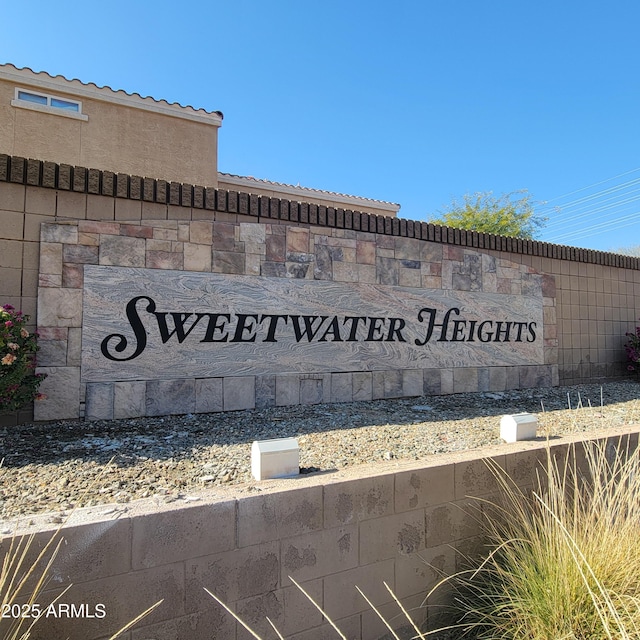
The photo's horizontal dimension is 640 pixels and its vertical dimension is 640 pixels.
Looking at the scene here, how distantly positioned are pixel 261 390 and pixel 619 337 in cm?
803

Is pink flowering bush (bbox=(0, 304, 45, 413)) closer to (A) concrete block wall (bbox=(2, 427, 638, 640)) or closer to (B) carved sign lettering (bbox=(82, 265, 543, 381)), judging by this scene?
(B) carved sign lettering (bbox=(82, 265, 543, 381))

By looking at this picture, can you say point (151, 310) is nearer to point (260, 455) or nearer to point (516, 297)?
point (260, 455)

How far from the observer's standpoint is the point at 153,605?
2266 millimetres

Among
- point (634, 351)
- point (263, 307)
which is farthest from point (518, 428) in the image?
point (634, 351)

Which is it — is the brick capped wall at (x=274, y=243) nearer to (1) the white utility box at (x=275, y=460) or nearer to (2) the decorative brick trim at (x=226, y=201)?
(2) the decorative brick trim at (x=226, y=201)

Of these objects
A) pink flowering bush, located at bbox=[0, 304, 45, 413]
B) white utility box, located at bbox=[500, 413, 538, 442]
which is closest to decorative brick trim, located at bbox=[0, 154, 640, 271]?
pink flowering bush, located at bbox=[0, 304, 45, 413]

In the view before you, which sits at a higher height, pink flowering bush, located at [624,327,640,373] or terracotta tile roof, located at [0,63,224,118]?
terracotta tile roof, located at [0,63,224,118]

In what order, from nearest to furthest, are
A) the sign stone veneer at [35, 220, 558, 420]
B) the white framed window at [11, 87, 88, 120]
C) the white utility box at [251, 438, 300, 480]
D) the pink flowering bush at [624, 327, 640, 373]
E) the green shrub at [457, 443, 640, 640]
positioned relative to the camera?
the green shrub at [457, 443, 640, 640] → the white utility box at [251, 438, 300, 480] → the sign stone veneer at [35, 220, 558, 420] → the pink flowering bush at [624, 327, 640, 373] → the white framed window at [11, 87, 88, 120]

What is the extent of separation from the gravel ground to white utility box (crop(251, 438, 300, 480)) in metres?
0.27

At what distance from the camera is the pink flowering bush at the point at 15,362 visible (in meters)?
4.25

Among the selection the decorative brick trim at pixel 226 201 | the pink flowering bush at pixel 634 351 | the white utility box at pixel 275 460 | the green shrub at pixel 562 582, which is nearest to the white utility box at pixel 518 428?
the green shrub at pixel 562 582

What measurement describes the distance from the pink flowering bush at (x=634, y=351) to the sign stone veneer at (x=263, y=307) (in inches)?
94.6

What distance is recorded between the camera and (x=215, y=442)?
14.4ft

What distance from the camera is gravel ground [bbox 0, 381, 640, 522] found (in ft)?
10.2
